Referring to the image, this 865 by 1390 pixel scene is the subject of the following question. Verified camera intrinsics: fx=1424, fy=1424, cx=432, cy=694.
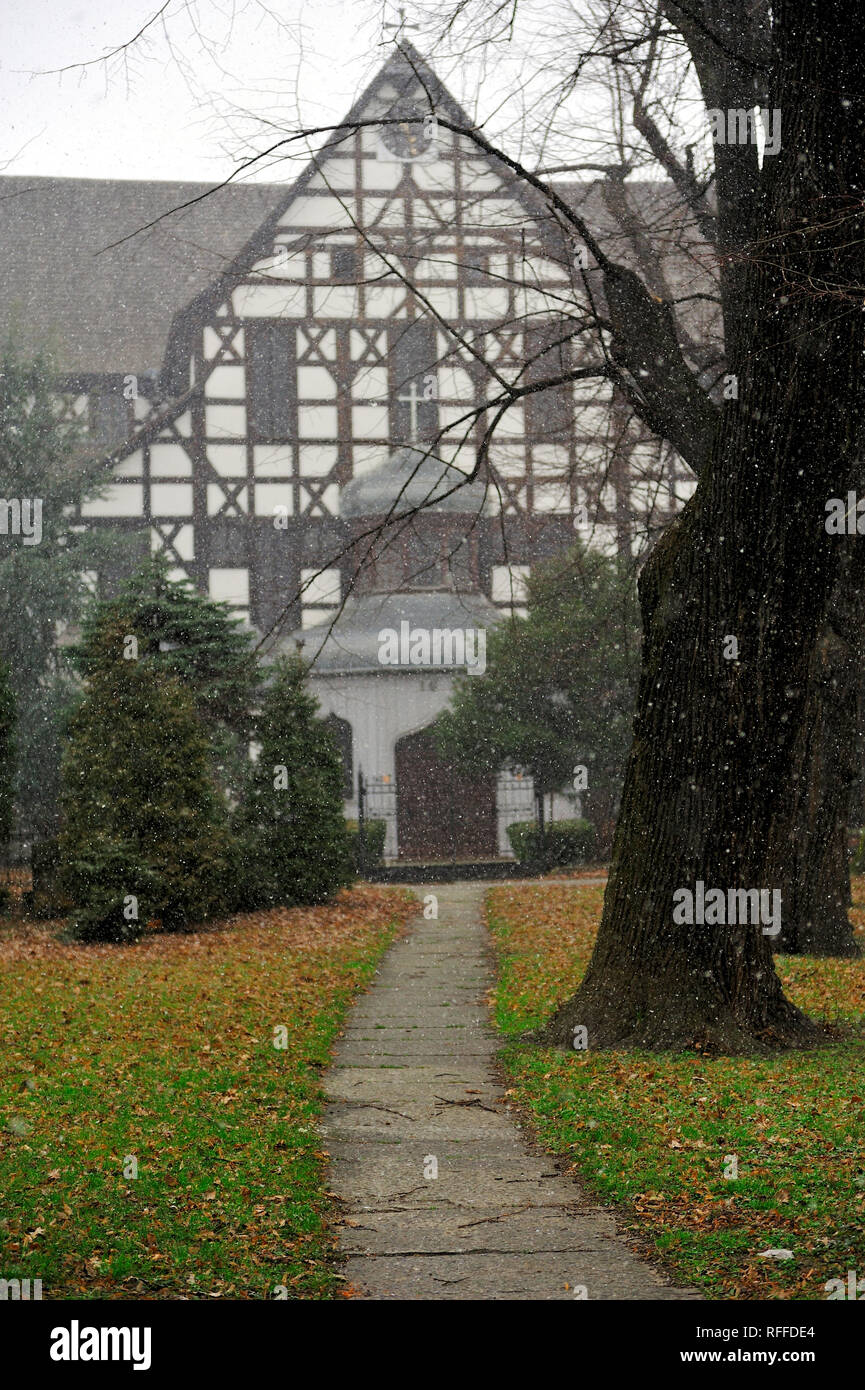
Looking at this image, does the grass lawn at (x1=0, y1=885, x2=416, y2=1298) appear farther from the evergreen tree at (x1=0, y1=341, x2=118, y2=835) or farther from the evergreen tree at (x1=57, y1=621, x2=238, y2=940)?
the evergreen tree at (x1=0, y1=341, x2=118, y2=835)

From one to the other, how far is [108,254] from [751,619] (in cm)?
2694

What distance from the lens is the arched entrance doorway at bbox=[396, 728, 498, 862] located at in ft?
89.0

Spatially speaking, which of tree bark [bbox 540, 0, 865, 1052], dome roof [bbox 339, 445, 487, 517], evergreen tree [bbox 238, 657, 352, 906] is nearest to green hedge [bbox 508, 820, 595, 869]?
dome roof [bbox 339, 445, 487, 517]

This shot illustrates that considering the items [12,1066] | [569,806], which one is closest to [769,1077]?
[12,1066]

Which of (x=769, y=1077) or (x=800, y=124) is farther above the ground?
(x=800, y=124)

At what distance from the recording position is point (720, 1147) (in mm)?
6430

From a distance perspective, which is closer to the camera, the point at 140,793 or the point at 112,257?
the point at 140,793

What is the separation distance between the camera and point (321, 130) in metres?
7.83

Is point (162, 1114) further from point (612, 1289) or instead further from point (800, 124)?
point (800, 124)

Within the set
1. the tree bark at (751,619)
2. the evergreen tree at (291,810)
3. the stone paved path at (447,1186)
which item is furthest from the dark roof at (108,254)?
the tree bark at (751,619)

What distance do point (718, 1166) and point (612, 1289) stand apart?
1.51m

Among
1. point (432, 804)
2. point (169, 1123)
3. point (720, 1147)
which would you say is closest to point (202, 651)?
point (432, 804)

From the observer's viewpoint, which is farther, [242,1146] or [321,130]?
[321,130]

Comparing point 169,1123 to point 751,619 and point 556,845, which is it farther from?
point 556,845
